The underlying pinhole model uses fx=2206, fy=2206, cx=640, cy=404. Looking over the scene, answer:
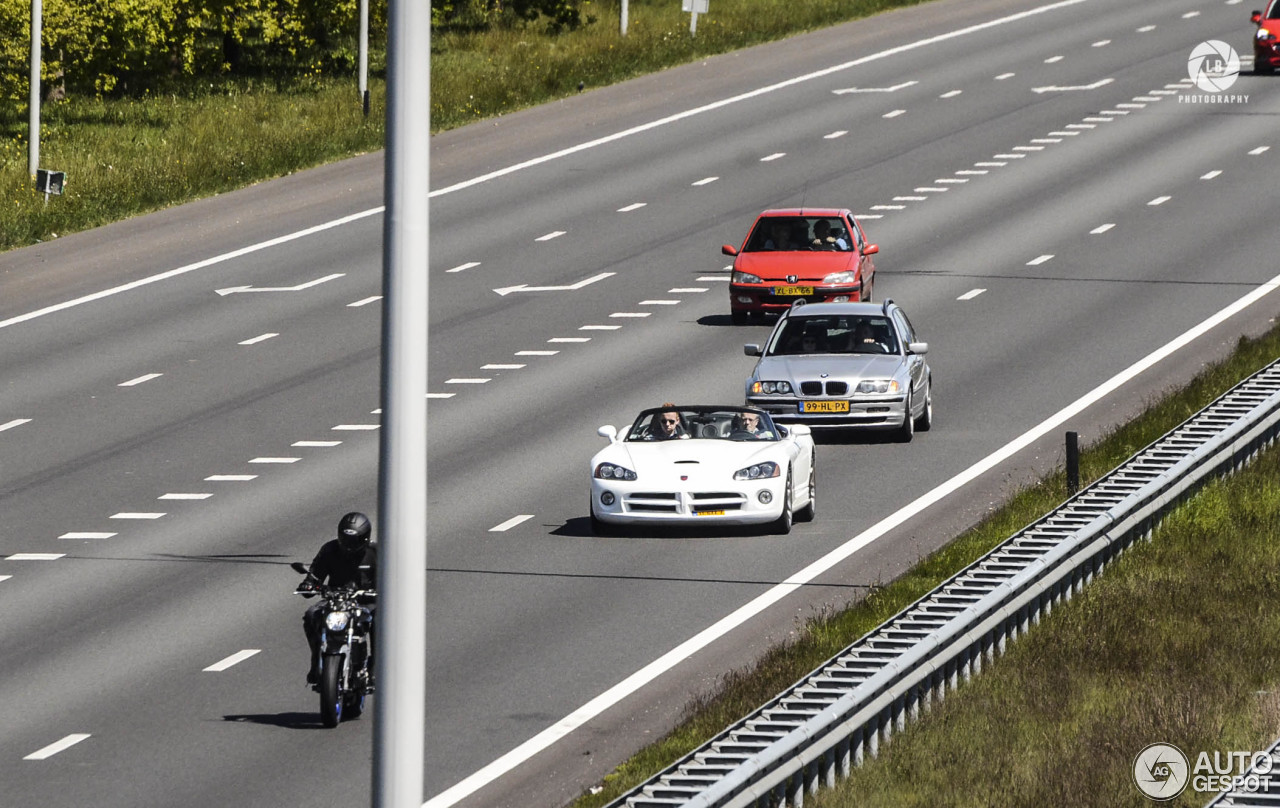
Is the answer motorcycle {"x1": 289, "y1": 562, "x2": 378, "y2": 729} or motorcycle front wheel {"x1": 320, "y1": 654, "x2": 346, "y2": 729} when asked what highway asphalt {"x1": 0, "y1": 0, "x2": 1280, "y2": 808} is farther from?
motorcycle {"x1": 289, "y1": 562, "x2": 378, "y2": 729}

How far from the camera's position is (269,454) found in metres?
25.4

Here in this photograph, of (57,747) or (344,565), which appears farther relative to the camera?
(344,565)

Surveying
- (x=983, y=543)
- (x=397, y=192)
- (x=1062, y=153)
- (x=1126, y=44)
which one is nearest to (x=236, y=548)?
(x=983, y=543)

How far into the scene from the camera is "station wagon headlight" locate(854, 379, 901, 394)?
25.1 metres

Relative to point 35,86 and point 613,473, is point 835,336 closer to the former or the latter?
point 613,473

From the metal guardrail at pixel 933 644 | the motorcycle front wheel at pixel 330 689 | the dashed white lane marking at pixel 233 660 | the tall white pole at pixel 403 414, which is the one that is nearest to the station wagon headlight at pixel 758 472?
the metal guardrail at pixel 933 644

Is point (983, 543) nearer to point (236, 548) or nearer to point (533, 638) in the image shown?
point (533, 638)

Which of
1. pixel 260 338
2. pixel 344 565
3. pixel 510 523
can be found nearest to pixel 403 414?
pixel 344 565

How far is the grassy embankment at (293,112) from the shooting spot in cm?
4212

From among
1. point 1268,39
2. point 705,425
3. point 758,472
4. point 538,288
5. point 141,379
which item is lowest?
point 141,379

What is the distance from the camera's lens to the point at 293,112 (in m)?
50.0

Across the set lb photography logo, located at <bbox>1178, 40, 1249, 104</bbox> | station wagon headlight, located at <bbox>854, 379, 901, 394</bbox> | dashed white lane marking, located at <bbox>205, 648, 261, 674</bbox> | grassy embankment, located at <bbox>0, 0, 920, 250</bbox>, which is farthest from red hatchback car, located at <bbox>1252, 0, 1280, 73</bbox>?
dashed white lane marking, located at <bbox>205, 648, 261, 674</bbox>

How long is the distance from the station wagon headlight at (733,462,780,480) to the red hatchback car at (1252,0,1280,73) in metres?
35.3

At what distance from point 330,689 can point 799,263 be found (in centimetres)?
1957
